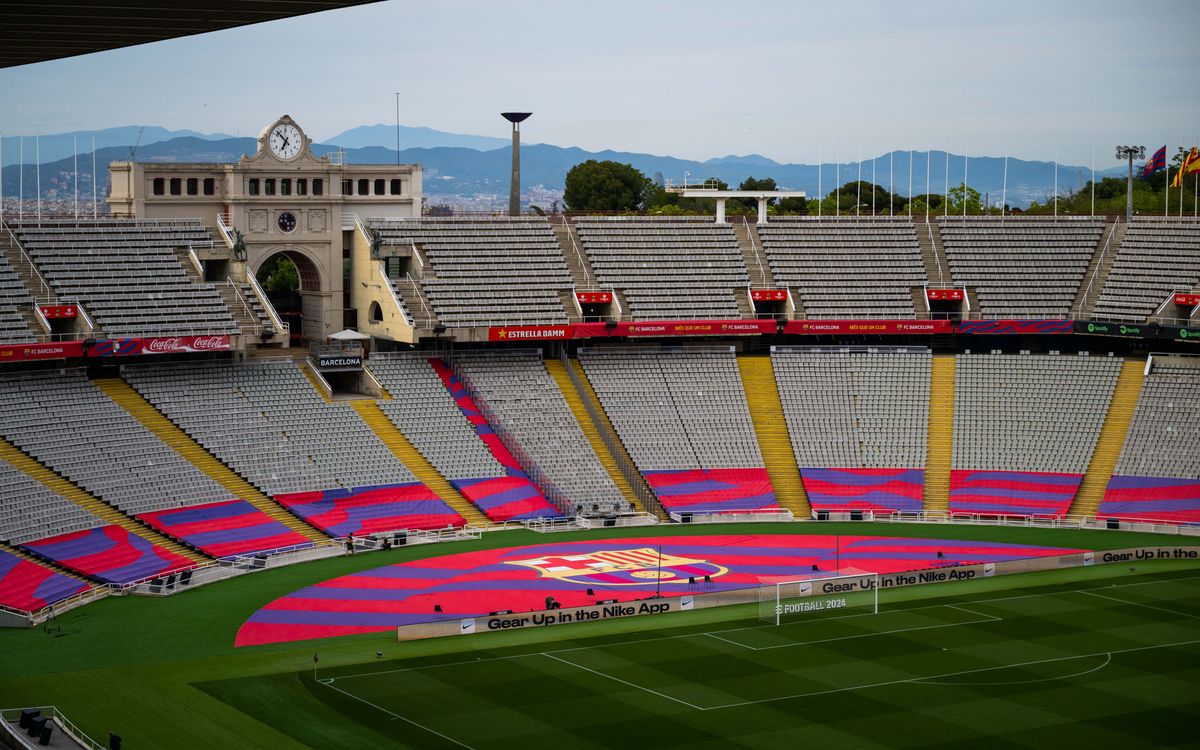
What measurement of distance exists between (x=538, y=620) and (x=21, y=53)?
34.0 metres

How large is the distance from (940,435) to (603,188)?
81020mm

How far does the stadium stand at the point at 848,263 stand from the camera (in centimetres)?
8219

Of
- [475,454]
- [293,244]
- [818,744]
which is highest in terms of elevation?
[293,244]

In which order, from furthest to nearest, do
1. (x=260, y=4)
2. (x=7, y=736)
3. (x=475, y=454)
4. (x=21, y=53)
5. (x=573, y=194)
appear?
(x=573, y=194)
(x=475, y=454)
(x=7, y=736)
(x=21, y=53)
(x=260, y=4)

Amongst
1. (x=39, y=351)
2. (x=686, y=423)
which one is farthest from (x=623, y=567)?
(x=39, y=351)

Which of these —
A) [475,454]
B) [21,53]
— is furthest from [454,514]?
[21,53]

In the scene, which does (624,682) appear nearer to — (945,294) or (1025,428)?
(1025,428)

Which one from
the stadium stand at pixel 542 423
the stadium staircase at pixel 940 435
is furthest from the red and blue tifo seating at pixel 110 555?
the stadium staircase at pixel 940 435

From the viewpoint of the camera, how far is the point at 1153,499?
69250 millimetres

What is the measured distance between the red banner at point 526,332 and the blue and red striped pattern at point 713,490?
360 inches

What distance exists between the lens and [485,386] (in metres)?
75.2

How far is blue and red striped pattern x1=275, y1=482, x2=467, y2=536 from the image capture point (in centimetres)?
6366

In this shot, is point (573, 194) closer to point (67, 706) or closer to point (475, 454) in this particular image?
point (475, 454)

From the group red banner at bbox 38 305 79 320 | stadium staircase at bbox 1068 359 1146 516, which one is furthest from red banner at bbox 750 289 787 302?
red banner at bbox 38 305 79 320
